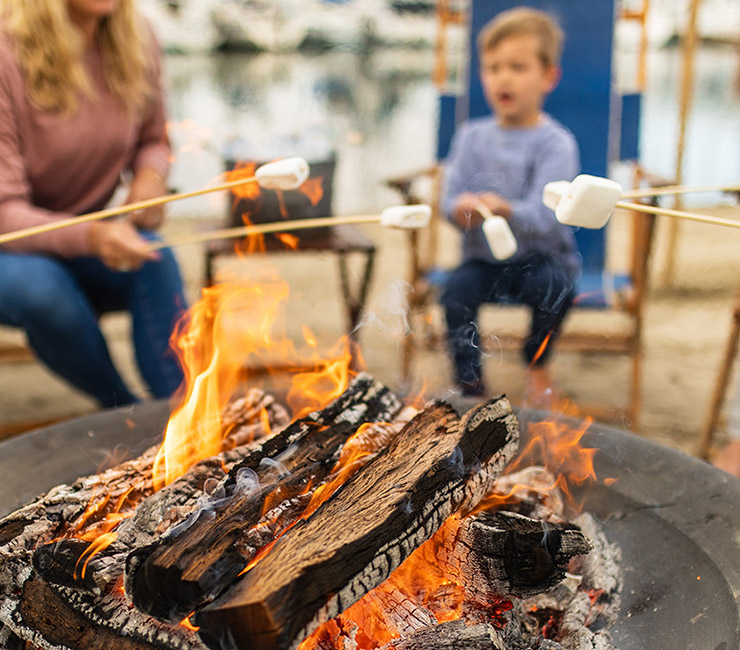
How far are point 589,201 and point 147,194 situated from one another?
1.62 m

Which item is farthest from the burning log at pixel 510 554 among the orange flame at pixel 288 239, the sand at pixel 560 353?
the orange flame at pixel 288 239

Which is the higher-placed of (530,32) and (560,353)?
(530,32)

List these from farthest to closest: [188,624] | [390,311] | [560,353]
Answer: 1. [560,353]
2. [390,311]
3. [188,624]

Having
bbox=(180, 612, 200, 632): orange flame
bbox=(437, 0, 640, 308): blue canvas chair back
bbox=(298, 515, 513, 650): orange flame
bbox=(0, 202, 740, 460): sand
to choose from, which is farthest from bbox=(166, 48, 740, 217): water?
bbox=(180, 612, 200, 632): orange flame

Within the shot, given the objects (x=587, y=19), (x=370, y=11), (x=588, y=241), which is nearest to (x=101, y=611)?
(x=588, y=241)

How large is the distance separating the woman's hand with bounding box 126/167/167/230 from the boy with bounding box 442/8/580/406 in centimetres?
95

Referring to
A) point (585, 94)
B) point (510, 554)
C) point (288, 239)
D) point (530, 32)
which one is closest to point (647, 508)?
point (510, 554)

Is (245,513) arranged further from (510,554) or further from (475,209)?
(475,209)

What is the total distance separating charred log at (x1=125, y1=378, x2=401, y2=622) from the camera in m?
0.85

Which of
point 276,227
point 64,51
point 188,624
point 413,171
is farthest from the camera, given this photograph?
point 413,171

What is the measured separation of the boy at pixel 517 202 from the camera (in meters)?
2.27

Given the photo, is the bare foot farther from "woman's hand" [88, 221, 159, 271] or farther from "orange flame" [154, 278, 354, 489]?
"woman's hand" [88, 221, 159, 271]

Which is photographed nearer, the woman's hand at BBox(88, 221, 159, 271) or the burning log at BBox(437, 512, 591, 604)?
the burning log at BBox(437, 512, 591, 604)

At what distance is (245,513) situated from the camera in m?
0.98
